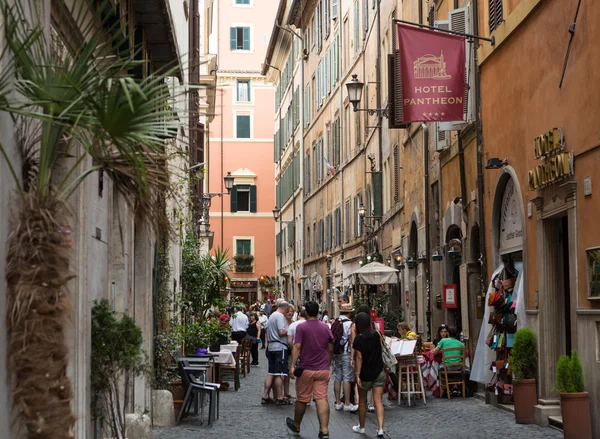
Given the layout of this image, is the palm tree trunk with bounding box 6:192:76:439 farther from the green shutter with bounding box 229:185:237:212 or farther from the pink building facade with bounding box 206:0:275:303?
the green shutter with bounding box 229:185:237:212

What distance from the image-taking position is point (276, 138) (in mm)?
67312

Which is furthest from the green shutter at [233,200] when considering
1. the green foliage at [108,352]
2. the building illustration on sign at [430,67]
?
the green foliage at [108,352]

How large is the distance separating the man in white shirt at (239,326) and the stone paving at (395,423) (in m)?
9.64

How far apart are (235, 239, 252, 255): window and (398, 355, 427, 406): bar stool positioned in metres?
51.1

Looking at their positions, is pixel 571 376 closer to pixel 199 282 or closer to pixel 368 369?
pixel 368 369

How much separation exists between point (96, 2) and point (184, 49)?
46.2 feet

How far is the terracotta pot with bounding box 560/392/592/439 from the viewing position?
40.9ft

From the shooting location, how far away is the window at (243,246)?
69.8 metres

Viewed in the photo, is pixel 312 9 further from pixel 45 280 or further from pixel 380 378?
pixel 45 280

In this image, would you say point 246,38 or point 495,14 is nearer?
point 495,14

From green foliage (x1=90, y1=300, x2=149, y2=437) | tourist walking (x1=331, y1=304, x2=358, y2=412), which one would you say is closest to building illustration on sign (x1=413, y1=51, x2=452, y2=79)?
tourist walking (x1=331, y1=304, x2=358, y2=412)

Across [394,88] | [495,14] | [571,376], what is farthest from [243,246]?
[571,376]

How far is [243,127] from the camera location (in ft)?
233

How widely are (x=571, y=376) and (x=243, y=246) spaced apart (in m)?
57.8
